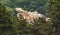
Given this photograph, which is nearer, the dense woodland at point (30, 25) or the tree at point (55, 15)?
the dense woodland at point (30, 25)

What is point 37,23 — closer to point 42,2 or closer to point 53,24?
point 53,24

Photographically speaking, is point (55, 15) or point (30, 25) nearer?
point (55, 15)

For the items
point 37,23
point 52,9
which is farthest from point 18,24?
point 52,9

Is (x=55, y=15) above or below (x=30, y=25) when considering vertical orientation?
above

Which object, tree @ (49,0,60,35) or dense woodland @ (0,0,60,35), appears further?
tree @ (49,0,60,35)

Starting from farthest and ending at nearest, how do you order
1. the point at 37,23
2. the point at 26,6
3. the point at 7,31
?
the point at 26,6
the point at 37,23
the point at 7,31

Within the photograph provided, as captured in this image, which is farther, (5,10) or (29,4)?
(29,4)

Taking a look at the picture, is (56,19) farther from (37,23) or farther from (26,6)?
(26,6)

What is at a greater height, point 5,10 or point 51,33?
point 5,10

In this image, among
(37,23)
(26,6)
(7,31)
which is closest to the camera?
(7,31)
